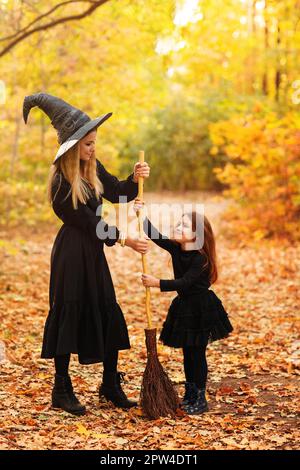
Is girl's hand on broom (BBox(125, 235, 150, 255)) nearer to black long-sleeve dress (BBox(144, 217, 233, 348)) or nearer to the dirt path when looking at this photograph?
black long-sleeve dress (BBox(144, 217, 233, 348))

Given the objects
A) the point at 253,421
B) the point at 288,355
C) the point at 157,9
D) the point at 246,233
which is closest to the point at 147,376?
the point at 253,421

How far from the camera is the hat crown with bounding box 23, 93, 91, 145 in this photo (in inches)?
171

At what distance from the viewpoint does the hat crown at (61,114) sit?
4352 millimetres

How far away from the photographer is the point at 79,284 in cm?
440

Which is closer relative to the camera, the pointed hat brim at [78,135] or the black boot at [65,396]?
the pointed hat brim at [78,135]

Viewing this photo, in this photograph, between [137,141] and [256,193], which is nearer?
[256,193]

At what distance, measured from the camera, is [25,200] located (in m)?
13.6

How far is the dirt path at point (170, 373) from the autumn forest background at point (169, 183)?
16mm

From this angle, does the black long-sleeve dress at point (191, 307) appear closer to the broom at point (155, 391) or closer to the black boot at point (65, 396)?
the broom at point (155, 391)

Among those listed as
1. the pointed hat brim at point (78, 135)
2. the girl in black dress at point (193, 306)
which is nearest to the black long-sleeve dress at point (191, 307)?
the girl in black dress at point (193, 306)

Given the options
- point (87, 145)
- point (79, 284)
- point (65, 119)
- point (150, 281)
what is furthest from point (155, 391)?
point (65, 119)
